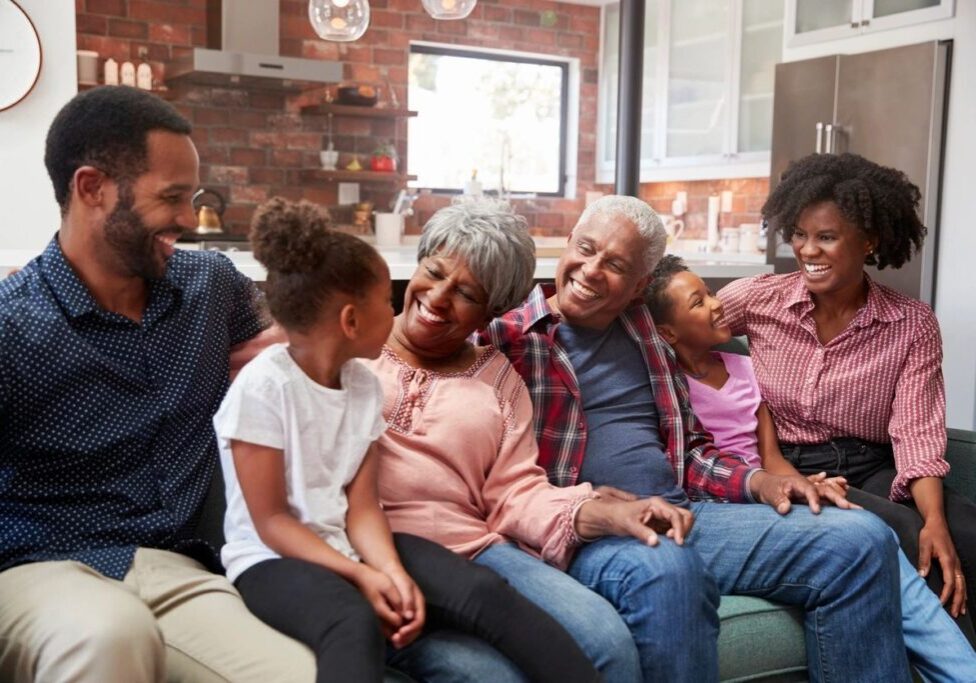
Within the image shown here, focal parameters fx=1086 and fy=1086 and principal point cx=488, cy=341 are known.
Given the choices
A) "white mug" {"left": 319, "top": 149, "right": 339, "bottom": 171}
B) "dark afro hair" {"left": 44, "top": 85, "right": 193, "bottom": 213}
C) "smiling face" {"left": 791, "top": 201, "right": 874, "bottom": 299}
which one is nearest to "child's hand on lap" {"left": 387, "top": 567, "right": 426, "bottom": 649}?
"dark afro hair" {"left": 44, "top": 85, "right": 193, "bottom": 213}

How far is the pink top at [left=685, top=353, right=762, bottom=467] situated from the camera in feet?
7.63

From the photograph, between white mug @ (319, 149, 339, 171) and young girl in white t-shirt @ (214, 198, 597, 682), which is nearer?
young girl in white t-shirt @ (214, 198, 597, 682)

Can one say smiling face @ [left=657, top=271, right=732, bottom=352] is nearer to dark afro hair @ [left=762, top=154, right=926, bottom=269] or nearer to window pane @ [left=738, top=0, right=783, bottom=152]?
dark afro hair @ [left=762, top=154, right=926, bottom=269]

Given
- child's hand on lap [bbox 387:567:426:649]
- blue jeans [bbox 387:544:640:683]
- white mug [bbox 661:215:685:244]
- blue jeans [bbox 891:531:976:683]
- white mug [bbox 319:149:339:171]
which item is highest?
white mug [bbox 319:149:339:171]

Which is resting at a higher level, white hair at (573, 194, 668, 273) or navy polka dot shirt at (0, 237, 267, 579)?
white hair at (573, 194, 668, 273)

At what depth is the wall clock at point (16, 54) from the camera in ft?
14.6

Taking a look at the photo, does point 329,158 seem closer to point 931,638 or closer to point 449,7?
point 449,7

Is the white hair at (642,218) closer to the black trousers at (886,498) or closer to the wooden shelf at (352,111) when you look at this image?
the black trousers at (886,498)

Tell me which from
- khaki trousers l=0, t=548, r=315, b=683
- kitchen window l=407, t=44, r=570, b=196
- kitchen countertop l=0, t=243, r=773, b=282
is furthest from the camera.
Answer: kitchen window l=407, t=44, r=570, b=196

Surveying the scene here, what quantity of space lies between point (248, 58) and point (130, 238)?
4108mm

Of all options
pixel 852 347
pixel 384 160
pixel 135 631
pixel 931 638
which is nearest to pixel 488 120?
pixel 384 160

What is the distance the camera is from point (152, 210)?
1643 millimetres

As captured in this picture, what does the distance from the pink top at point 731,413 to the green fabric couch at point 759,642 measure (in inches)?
16.1

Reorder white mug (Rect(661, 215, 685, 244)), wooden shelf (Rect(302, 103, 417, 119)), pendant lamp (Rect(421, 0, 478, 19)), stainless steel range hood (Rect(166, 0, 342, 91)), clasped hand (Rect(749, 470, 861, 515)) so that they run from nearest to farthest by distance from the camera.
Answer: clasped hand (Rect(749, 470, 861, 515)), pendant lamp (Rect(421, 0, 478, 19)), stainless steel range hood (Rect(166, 0, 342, 91)), wooden shelf (Rect(302, 103, 417, 119)), white mug (Rect(661, 215, 685, 244))
